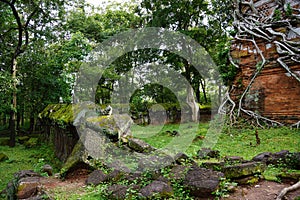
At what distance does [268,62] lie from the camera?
27.1 feet

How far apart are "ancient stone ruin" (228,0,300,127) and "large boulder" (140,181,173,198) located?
20.3ft

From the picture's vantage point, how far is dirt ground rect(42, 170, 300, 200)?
9.39 ft

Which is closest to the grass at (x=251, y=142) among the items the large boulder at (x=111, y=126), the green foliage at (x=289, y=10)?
the large boulder at (x=111, y=126)

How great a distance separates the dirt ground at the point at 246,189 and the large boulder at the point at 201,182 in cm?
21

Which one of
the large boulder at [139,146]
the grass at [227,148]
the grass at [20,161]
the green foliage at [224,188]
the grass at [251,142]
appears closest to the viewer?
the green foliage at [224,188]

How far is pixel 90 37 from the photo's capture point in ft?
47.3

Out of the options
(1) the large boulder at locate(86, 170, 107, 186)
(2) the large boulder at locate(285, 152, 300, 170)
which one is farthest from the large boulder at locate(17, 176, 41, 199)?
(2) the large boulder at locate(285, 152, 300, 170)

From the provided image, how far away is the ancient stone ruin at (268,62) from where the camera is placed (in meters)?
7.77

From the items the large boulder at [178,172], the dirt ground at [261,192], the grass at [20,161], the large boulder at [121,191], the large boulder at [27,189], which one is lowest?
the grass at [20,161]

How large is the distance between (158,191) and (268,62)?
6922 millimetres

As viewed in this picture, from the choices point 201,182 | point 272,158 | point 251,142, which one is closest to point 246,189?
point 201,182

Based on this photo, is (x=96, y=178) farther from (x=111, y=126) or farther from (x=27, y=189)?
(x=111, y=126)

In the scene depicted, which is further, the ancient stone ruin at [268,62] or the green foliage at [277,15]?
the green foliage at [277,15]

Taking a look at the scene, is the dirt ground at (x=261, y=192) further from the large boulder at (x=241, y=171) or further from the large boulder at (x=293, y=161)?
the large boulder at (x=293, y=161)
